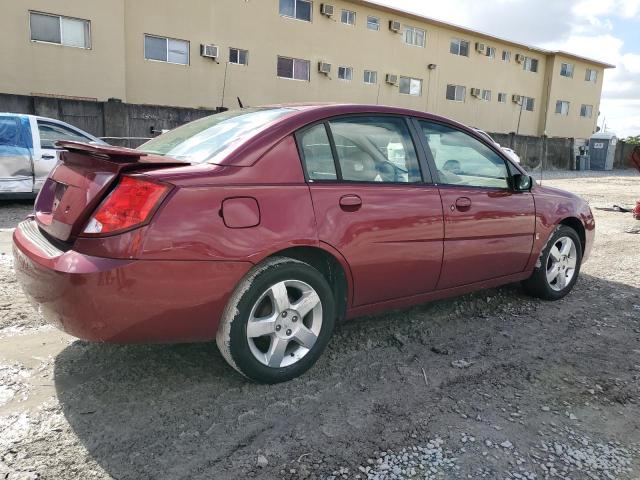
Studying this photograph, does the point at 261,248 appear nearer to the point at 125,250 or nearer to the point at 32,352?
the point at 125,250

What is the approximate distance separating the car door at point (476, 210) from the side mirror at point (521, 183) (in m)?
0.04

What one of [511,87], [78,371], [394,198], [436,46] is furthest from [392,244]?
[511,87]

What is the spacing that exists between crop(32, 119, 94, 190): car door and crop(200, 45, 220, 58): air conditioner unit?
1138 cm

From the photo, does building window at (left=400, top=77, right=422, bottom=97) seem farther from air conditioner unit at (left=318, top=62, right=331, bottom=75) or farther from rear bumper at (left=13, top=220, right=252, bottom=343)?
rear bumper at (left=13, top=220, right=252, bottom=343)

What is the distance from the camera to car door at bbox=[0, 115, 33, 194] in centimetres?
802

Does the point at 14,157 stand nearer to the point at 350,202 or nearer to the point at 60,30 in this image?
the point at 350,202

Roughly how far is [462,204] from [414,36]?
24843 millimetres

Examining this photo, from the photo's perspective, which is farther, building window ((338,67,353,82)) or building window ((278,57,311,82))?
building window ((338,67,353,82))

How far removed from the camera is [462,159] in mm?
3889

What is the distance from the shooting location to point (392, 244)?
128 inches

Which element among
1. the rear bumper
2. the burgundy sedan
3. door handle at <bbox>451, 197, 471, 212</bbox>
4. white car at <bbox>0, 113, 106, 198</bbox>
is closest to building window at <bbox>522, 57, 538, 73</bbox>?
white car at <bbox>0, 113, 106, 198</bbox>

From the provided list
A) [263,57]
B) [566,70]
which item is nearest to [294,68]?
[263,57]

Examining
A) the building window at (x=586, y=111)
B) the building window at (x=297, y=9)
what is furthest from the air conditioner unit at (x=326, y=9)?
the building window at (x=586, y=111)

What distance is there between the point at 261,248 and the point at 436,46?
27.2m
